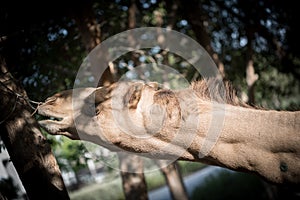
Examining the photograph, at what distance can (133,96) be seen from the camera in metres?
3.02

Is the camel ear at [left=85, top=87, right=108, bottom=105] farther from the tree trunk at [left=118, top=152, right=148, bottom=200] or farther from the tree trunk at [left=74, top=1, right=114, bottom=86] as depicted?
the tree trunk at [left=118, top=152, right=148, bottom=200]

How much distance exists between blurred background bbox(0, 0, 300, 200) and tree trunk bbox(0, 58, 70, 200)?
81cm

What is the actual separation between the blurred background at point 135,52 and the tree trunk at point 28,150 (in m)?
0.81

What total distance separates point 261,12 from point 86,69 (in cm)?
480

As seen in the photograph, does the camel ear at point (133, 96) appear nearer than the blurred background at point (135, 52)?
Yes

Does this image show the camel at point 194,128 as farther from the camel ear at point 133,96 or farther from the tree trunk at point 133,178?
the tree trunk at point 133,178

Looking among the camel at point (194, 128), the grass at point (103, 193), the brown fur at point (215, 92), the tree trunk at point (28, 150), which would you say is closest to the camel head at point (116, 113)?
the camel at point (194, 128)

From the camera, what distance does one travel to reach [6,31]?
5.43 m

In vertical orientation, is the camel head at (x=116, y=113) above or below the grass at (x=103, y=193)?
above

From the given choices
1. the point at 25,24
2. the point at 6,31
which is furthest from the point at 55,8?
the point at 6,31

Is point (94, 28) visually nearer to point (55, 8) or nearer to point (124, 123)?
point (55, 8)

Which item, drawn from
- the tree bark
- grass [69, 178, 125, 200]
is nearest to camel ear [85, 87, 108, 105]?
the tree bark

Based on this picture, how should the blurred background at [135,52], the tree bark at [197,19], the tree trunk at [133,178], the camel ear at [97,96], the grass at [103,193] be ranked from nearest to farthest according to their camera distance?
the camel ear at [97,96], the blurred background at [135,52], the tree trunk at [133,178], the tree bark at [197,19], the grass at [103,193]

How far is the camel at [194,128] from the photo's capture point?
2957 millimetres
